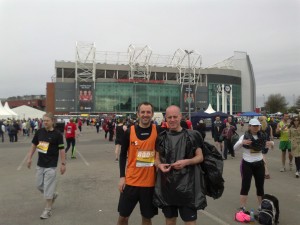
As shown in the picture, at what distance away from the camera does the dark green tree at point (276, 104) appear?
280 feet

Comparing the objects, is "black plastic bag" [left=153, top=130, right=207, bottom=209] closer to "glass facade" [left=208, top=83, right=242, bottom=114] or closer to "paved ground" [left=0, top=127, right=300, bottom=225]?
"paved ground" [left=0, top=127, right=300, bottom=225]

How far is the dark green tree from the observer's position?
3364 inches

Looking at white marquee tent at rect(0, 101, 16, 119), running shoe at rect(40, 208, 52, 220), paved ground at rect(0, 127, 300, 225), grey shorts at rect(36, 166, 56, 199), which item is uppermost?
white marquee tent at rect(0, 101, 16, 119)

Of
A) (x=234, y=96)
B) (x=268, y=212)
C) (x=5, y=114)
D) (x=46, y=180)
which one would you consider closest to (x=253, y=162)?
(x=268, y=212)

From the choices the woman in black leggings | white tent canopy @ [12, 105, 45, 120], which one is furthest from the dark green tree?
the woman in black leggings

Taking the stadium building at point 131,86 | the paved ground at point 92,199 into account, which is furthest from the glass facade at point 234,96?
the paved ground at point 92,199

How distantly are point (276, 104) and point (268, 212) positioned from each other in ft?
285

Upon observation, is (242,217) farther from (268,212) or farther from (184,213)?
(184,213)

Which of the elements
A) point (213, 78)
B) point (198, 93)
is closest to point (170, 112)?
point (198, 93)

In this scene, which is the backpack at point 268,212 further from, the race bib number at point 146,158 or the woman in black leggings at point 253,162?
the race bib number at point 146,158

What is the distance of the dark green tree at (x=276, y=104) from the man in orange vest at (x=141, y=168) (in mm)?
86705

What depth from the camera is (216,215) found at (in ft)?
18.3

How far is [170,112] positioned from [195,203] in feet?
3.08

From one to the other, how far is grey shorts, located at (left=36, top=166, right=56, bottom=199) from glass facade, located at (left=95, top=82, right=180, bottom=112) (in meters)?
77.1
